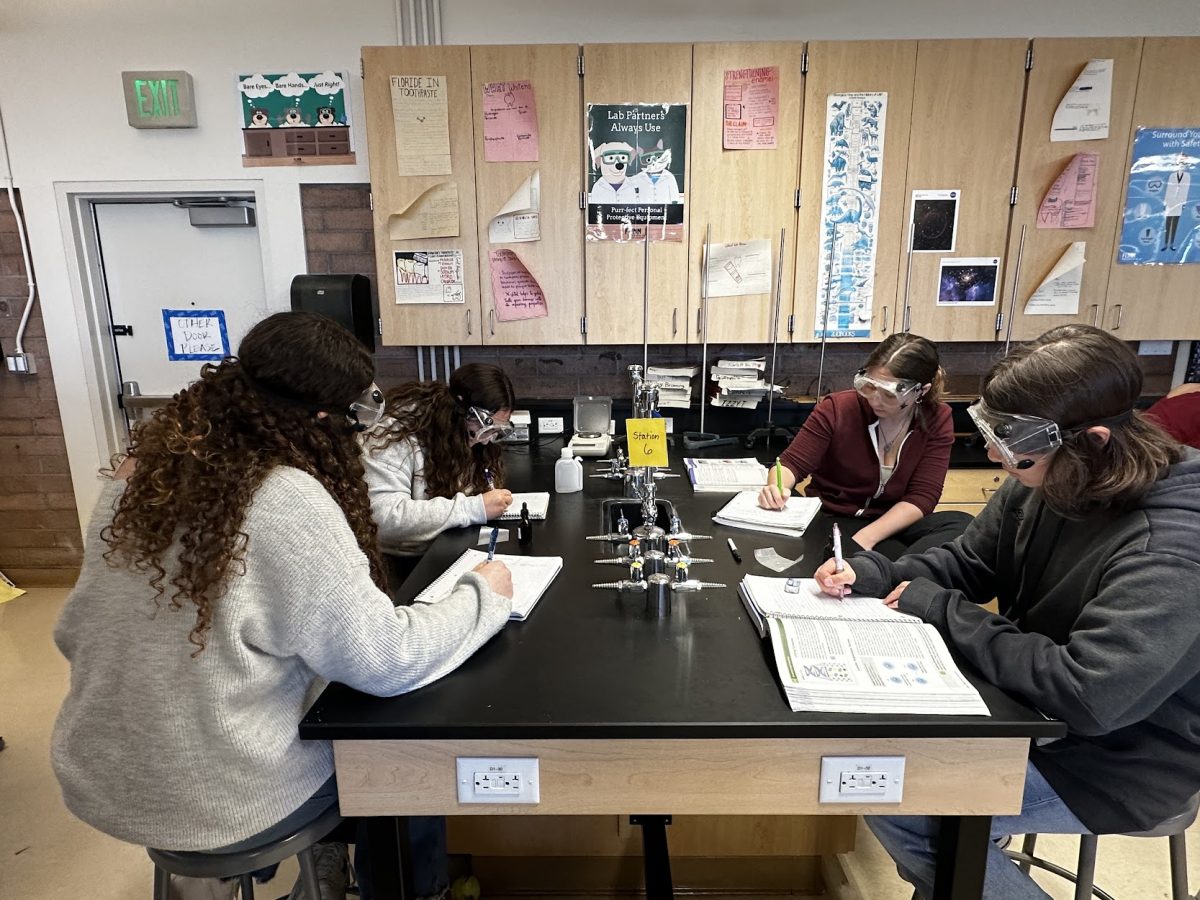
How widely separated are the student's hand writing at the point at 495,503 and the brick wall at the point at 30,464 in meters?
2.70

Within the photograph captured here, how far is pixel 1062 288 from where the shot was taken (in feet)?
9.37

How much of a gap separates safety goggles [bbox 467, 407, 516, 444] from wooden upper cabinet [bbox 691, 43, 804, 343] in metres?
1.20

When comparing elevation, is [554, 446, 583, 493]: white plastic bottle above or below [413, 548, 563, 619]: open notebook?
above

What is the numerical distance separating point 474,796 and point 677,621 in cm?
45

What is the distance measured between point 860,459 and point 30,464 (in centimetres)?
370

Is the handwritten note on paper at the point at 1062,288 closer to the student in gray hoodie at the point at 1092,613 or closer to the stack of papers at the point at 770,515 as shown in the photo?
the stack of papers at the point at 770,515

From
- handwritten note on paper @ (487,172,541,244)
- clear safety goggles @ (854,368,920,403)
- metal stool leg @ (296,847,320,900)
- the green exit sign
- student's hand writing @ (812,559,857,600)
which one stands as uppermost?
the green exit sign

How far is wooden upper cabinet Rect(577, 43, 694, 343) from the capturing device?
2.71 m

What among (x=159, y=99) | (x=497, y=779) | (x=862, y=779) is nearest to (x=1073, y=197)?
(x=862, y=779)

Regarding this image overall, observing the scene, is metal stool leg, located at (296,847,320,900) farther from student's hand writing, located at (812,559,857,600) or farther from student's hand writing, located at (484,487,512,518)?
student's hand writing, located at (812,559,857,600)

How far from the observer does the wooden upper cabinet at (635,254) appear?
2.71 meters

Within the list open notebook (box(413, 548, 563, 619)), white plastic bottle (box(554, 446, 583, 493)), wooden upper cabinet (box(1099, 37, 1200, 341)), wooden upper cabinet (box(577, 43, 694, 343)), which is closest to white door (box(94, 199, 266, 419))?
wooden upper cabinet (box(577, 43, 694, 343))

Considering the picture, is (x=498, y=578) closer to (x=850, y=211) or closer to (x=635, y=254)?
(x=635, y=254)

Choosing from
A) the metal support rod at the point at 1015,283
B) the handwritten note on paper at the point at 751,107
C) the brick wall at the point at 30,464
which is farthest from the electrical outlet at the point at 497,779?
the brick wall at the point at 30,464
